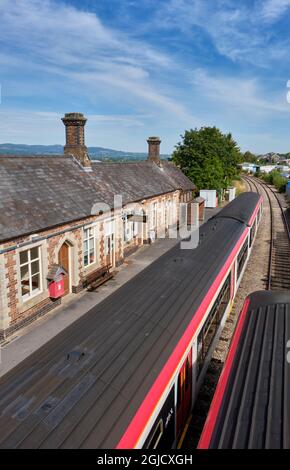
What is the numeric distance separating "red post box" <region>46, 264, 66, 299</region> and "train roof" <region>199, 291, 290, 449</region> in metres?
7.45

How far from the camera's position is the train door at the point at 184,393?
5581 mm

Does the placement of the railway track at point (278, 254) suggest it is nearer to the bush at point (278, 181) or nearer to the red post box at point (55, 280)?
the red post box at point (55, 280)

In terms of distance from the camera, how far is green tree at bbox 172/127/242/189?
33.3 metres

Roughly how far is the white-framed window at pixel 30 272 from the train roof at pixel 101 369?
204 inches

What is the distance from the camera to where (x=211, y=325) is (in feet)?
25.5

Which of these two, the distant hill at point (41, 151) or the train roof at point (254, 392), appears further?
the distant hill at point (41, 151)

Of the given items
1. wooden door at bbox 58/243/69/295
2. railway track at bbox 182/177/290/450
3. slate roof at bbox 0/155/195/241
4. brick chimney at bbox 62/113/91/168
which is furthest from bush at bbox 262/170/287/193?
wooden door at bbox 58/243/69/295

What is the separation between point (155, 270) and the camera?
27.3 ft

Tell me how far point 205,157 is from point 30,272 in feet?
86.9

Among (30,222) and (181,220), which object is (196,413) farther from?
(181,220)

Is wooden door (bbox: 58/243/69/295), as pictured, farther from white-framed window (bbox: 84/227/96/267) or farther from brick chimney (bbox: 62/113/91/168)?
brick chimney (bbox: 62/113/91/168)

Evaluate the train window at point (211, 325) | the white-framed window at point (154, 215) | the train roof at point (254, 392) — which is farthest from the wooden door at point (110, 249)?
the train roof at point (254, 392)

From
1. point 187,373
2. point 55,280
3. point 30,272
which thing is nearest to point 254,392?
point 187,373
